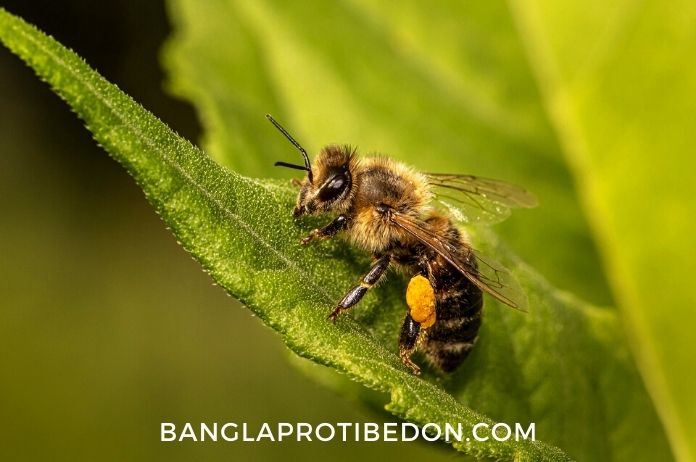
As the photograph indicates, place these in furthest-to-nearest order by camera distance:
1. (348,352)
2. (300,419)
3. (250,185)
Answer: (300,419)
(250,185)
(348,352)

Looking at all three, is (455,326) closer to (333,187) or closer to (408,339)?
(408,339)

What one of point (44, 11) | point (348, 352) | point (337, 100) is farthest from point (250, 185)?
point (44, 11)

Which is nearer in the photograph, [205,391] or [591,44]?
[591,44]

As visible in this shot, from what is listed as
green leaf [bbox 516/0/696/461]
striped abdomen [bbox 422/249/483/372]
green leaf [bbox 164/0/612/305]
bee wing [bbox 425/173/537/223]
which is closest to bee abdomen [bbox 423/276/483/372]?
striped abdomen [bbox 422/249/483/372]

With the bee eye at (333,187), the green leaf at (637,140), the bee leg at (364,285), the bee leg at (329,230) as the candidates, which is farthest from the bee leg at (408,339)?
the green leaf at (637,140)

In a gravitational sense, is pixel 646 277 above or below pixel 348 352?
above

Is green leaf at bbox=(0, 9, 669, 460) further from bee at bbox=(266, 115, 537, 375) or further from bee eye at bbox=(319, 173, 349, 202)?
bee eye at bbox=(319, 173, 349, 202)

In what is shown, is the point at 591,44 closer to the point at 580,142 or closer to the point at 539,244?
the point at 580,142

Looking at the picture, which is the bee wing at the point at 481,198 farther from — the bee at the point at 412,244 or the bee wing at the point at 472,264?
the bee wing at the point at 472,264
